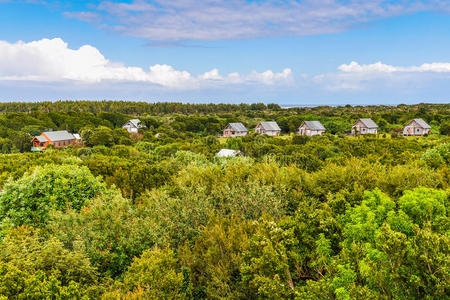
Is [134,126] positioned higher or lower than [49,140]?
higher

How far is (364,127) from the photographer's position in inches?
3115

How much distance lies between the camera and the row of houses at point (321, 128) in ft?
247

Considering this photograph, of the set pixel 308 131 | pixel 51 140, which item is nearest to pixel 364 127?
pixel 308 131

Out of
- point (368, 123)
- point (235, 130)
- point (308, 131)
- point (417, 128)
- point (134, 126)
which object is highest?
point (368, 123)

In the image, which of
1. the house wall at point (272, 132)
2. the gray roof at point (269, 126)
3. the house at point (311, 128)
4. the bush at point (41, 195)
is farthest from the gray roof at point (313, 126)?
the bush at point (41, 195)

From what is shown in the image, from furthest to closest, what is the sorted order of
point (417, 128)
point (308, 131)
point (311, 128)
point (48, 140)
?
1. point (308, 131)
2. point (311, 128)
3. point (48, 140)
4. point (417, 128)

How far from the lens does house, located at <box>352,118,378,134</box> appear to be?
7900cm

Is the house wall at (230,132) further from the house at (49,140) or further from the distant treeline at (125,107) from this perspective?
the distant treeline at (125,107)

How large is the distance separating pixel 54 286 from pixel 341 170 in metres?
11.9

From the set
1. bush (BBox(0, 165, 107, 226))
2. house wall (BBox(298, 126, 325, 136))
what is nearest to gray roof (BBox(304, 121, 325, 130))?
house wall (BBox(298, 126, 325, 136))

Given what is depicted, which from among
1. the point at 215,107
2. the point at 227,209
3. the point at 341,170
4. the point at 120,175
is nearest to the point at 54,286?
the point at 227,209

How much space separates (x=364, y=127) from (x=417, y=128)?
40.2 feet

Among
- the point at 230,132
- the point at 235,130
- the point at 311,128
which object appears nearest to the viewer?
the point at 311,128

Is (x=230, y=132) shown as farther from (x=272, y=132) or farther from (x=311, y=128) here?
(x=311, y=128)
